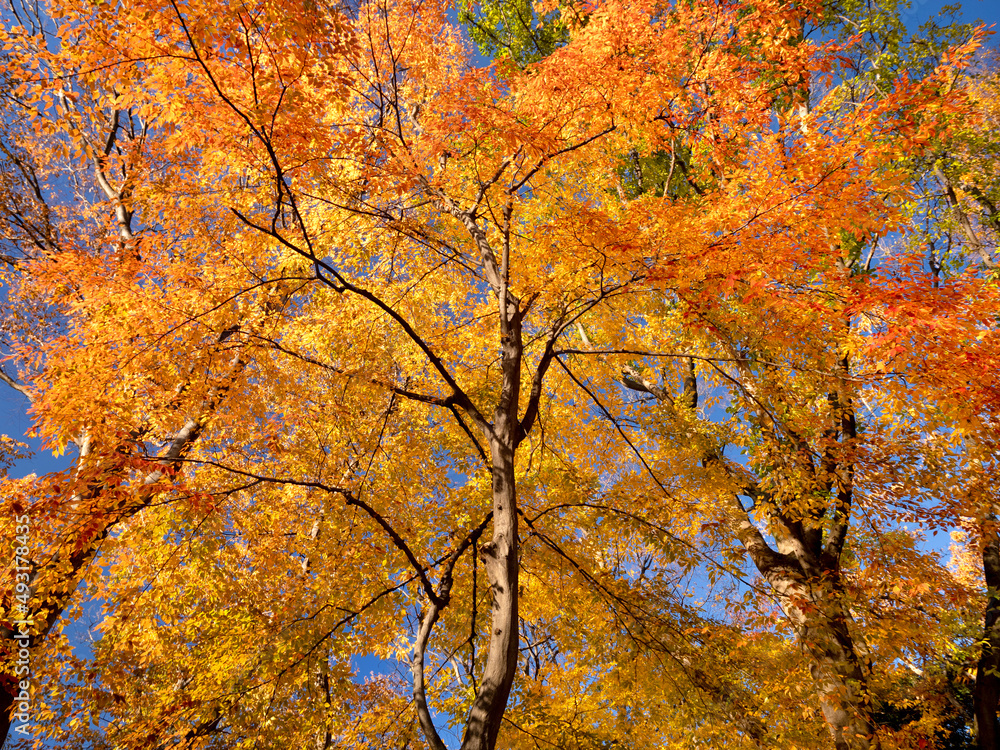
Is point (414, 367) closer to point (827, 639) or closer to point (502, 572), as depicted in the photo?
point (502, 572)

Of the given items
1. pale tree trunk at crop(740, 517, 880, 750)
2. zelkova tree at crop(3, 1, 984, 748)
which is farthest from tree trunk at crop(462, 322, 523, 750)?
pale tree trunk at crop(740, 517, 880, 750)

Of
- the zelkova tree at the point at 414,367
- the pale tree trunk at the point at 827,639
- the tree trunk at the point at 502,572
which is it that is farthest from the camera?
the pale tree trunk at the point at 827,639

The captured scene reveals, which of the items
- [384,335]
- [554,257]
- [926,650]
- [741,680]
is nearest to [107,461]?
[384,335]

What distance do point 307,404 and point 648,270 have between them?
5529mm

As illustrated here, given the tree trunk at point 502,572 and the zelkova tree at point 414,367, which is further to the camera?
the zelkova tree at point 414,367

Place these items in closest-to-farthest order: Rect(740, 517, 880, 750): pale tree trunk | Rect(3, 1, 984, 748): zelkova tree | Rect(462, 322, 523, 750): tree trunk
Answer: Rect(462, 322, 523, 750): tree trunk, Rect(3, 1, 984, 748): zelkova tree, Rect(740, 517, 880, 750): pale tree trunk

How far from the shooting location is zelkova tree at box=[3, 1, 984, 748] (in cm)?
472

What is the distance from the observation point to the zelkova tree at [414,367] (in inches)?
186

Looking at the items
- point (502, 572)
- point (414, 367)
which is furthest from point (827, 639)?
point (414, 367)

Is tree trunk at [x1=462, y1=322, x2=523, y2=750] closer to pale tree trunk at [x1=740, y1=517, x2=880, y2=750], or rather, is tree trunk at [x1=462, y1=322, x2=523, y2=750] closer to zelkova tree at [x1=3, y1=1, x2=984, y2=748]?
zelkova tree at [x1=3, y1=1, x2=984, y2=748]

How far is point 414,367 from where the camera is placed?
332 inches

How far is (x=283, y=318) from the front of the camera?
773 centimetres

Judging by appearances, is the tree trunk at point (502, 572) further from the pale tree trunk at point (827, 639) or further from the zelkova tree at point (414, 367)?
the pale tree trunk at point (827, 639)

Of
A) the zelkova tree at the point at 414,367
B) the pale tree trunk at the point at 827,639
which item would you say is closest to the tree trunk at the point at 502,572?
the zelkova tree at the point at 414,367
